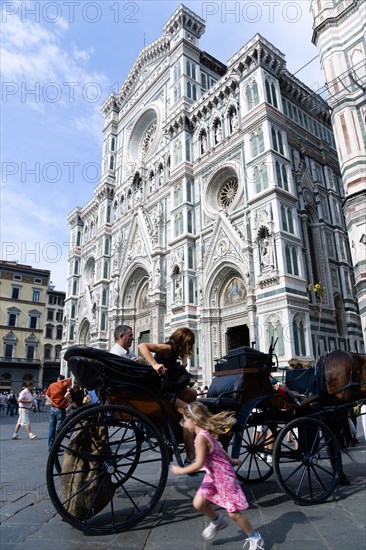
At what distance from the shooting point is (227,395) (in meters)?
4.12

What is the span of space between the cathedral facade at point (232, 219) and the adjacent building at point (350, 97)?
5066mm

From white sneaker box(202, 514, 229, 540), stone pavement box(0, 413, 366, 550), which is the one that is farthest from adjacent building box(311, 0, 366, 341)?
white sneaker box(202, 514, 229, 540)

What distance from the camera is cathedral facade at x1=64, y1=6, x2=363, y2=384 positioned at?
17.2 metres

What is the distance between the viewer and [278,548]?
2676mm

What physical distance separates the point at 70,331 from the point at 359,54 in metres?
31.7

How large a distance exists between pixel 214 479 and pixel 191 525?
0.80 m

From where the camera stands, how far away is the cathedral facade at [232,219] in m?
17.2

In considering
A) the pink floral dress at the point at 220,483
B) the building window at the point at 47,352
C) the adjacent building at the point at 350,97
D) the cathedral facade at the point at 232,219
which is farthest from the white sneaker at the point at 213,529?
the building window at the point at 47,352

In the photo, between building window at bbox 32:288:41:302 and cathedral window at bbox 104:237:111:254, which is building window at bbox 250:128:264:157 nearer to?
cathedral window at bbox 104:237:111:254

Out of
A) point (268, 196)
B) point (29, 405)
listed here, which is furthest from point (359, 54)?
point (29, 405)

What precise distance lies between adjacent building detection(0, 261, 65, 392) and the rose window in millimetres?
36667

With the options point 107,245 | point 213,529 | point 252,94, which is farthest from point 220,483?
point 107,245

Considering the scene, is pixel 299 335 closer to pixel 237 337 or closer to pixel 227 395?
pixel 237 337

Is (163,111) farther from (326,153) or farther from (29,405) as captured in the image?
(29,405)
